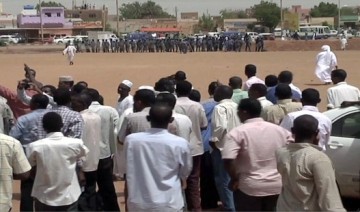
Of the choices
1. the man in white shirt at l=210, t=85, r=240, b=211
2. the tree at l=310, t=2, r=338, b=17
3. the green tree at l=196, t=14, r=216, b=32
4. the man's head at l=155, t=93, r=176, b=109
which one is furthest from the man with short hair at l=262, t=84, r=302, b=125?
the tree at l=310, t=2, r=338, b=17

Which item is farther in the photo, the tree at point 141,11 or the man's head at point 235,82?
the tree at point 141,11

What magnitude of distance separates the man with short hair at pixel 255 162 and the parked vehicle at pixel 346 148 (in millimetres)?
1889

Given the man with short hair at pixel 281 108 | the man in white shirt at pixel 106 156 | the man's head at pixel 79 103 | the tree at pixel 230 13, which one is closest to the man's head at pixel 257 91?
the man with short hair at pixel 281 108

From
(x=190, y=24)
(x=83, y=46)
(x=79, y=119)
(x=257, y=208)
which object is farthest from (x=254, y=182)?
(x=190, y=24)

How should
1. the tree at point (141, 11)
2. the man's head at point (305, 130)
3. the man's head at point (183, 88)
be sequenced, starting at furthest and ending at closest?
the tree at point (141, 11) → the man's head at point (183, 88) → the man's head at point (305, 130)

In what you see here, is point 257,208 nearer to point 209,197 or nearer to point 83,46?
point 209,197

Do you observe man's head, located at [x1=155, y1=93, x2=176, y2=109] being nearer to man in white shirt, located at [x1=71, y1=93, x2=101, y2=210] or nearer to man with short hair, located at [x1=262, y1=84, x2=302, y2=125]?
man in white shirt, located at [x1=71, y1=93, x2=101, y2=210]

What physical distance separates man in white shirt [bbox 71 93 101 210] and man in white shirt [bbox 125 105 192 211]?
2294 mm

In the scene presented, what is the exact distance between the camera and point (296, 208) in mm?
4832

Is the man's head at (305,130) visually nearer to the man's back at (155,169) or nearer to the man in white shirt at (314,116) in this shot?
the man's back at (155,169)

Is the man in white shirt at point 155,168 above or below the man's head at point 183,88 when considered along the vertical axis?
below

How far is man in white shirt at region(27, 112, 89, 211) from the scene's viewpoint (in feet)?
19.4

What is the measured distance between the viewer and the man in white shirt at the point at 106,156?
7930mm

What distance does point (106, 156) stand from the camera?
7.92 metres
